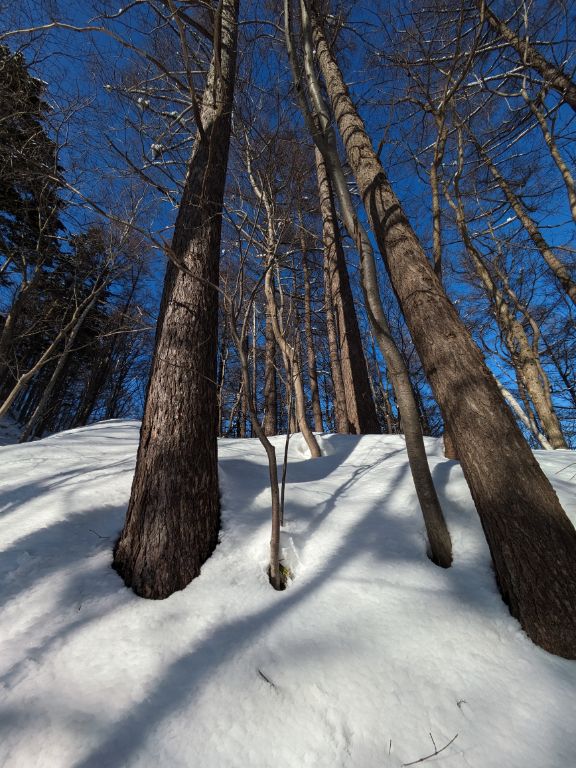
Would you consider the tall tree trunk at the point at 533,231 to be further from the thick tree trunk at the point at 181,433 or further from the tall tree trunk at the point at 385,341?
the thick tree trunk at the point at 181,433

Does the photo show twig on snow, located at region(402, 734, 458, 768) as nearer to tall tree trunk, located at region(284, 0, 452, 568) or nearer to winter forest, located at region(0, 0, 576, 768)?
winter forest, located at region(0, 0, 576, 768)

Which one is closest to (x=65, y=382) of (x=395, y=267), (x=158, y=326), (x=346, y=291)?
(x=346, y=291)

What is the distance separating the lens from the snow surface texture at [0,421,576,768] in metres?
0.88

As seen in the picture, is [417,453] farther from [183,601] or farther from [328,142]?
[328,142]

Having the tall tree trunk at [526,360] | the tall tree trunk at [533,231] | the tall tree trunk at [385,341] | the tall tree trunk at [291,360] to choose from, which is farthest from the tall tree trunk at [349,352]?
the tall tree trunk at [385,341]

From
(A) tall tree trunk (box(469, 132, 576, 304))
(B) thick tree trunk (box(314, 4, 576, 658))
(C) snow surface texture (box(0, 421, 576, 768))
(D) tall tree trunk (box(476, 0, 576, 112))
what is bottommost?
(C) snow surface texture (box(0, 421, 576, 768))

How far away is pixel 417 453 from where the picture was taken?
1.78 meters

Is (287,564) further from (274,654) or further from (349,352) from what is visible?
(349,352)

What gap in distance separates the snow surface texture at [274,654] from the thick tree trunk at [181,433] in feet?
0.37

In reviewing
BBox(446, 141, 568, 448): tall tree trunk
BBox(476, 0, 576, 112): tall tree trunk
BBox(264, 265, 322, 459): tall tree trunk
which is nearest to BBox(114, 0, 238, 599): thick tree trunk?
BBox(264, 265, 322, 459): tall tree trunk

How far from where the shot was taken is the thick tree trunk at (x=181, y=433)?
5.24ft

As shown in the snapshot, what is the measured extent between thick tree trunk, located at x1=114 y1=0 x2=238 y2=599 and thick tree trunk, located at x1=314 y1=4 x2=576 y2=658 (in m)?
1.44

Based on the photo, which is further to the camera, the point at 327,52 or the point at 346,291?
→ the point at 346,291

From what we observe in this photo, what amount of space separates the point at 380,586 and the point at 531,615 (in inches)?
24.2
